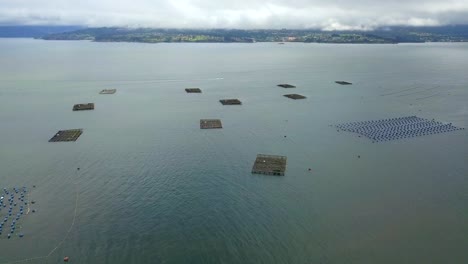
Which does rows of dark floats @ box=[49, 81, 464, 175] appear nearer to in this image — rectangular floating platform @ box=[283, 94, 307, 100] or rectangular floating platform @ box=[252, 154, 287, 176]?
rectangular floating platform @ box=[252, 154, 287, 176]

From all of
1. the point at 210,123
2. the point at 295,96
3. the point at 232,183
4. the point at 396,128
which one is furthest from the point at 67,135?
the point at 396,128

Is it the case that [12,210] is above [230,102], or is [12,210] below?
below

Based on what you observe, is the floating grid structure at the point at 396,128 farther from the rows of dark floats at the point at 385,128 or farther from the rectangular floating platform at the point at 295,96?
the rectangular floating platform at the point at 295,96

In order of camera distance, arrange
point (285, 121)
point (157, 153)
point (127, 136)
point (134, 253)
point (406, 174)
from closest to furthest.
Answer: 1. point (134, 253)
2. point (406, 174)
3. point (157, 153)
4. point (127, 136)
5. point (285, 121)

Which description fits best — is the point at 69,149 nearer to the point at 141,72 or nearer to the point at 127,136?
the point at 127,136

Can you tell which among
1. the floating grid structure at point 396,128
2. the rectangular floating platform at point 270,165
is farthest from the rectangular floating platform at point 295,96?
the rectangular floating platform at point 270,165

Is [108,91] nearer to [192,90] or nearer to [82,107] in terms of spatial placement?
[82,107]

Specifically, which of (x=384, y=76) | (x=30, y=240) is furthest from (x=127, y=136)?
(x=384, y=76)
